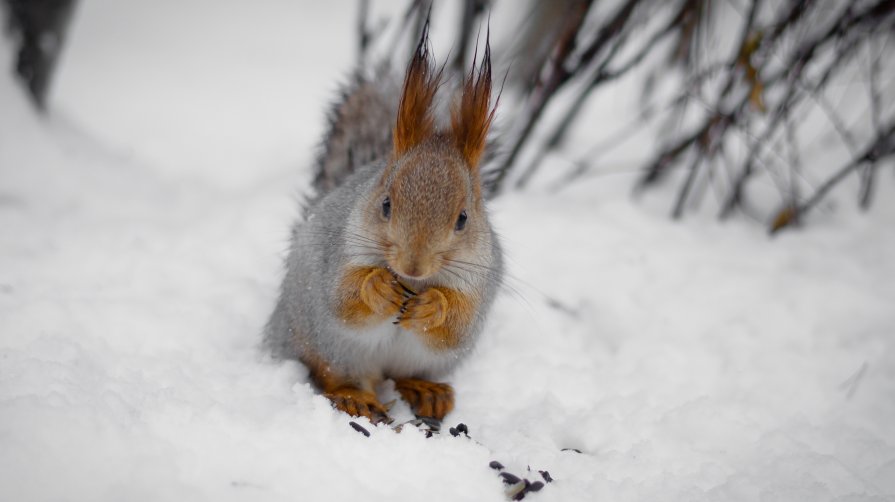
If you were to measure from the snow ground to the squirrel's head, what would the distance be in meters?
0.41

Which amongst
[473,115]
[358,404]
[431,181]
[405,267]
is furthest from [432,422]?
[473,115]

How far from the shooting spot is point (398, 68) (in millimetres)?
2799

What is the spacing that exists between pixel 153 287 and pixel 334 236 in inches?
29.7

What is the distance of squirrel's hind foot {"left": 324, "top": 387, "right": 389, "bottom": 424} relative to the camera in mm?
1785

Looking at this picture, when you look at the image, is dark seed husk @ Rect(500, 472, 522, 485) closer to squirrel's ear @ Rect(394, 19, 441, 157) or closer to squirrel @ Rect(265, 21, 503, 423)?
squirrel @ Rect(265, 21, 503, 423)

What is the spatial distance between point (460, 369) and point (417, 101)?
89cm

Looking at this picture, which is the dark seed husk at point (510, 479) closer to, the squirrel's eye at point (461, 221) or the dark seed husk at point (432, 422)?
the dark seed husk at point (432, 422)

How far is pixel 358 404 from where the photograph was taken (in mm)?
1811

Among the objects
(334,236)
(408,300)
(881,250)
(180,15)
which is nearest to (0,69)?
(180,15)

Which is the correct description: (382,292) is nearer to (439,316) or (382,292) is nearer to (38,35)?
(439,316)

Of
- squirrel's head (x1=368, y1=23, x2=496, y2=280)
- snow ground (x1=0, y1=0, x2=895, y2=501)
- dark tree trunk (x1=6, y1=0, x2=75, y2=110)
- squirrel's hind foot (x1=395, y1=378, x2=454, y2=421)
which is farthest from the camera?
dark tree trunk (x1=6, y1=0, x2=75, y2=110)

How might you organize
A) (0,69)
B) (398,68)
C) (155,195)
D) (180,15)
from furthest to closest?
(180,15) → (0,69) → (155,195) → (398,68)

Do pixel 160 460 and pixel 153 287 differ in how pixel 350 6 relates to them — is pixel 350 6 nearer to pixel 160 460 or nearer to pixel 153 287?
pixel 153 287

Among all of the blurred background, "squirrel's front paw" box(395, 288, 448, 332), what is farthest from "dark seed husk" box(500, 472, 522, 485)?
the blurred background
